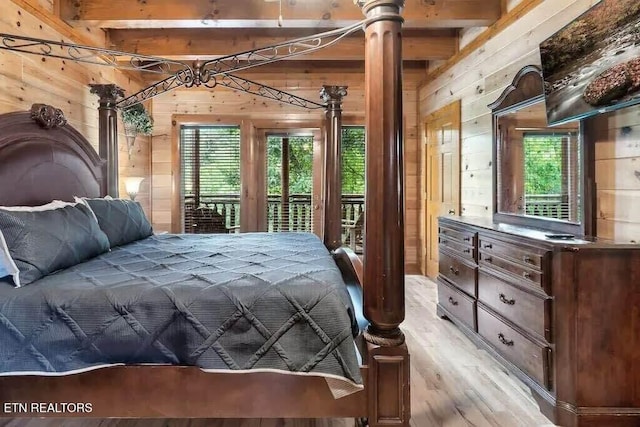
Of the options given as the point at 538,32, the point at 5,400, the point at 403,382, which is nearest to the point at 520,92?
the point at 538,32

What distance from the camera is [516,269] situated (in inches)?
92.7

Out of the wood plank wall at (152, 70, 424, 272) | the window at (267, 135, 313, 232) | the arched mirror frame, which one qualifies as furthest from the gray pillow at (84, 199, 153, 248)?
the arched mirror frame

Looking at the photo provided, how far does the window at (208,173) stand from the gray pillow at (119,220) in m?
2.17

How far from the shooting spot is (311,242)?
3004mm

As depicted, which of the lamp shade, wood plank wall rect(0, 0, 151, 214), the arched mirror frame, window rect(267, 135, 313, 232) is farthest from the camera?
window rect(267, 135, 313, 232)

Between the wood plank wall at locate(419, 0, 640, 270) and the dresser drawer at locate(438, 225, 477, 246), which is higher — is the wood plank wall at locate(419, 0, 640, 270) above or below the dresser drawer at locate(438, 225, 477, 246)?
above

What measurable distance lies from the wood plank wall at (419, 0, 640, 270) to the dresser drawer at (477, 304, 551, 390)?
785 millimetres

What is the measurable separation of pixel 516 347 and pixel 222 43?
4130mm

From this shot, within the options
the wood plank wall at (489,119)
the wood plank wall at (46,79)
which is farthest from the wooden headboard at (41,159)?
the wood plank wall at (489,119)

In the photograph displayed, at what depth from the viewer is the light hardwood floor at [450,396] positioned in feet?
6.60

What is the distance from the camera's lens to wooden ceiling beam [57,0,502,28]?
3.43 meters

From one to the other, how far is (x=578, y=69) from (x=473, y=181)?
1870mm

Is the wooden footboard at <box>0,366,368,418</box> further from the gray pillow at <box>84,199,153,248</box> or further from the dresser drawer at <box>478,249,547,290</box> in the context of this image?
the gray pillow at <box>84,199,153,248</box>

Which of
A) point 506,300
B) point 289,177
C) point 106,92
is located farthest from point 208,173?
point 506,300
